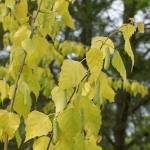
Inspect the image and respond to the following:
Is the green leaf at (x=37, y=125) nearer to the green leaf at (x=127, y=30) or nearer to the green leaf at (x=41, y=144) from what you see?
the green leaf at (x=41, y=144)

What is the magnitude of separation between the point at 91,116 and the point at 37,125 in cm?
12

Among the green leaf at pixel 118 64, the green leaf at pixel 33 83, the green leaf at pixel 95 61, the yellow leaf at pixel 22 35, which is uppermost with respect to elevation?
the green leaf at pixel 95 61

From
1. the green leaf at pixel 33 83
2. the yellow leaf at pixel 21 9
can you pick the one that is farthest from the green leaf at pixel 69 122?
the yellow leaf at pixel 21 9

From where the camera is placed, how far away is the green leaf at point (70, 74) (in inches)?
33.4

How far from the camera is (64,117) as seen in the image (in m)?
0.89

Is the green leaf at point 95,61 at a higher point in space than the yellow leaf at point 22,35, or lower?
higher

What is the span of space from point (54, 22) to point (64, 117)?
0.62 m

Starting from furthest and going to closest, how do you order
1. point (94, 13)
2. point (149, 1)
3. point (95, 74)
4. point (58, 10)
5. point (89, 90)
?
point (94, 13) → point (149, 1) → point (58, 10) → point (89, 90) → point (95, 74)

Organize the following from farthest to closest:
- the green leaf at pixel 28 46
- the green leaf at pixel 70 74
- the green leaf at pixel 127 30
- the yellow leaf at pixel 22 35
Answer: the yellow leaf at pixel 22 35 → the green leaf at pixel 28 46 → the green leaf at pixel 127 30 → the green leaf at pixel 70 74

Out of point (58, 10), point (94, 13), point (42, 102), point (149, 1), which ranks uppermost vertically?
point (58, 10)

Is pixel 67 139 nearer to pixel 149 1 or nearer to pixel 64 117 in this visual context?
pixel 64 117

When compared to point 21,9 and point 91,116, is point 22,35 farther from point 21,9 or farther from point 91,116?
point 91,116

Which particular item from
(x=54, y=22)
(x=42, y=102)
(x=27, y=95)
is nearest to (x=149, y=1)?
(x=42, y=102)

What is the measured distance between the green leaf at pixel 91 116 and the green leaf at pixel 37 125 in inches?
3.3
